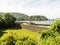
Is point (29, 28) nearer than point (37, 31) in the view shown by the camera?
No

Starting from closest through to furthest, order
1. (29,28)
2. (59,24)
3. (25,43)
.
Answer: (25,43)
(59,24)
(29,28)

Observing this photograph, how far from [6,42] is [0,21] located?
2231 inches

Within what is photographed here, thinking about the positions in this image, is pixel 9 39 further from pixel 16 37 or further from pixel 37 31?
pixel 37 31

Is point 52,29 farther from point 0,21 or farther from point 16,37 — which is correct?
point 0,21

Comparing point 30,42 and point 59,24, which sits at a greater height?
point 59,24

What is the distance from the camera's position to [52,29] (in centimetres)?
1427

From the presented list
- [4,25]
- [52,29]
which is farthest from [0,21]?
[52,29]

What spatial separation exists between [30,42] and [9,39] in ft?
4.82

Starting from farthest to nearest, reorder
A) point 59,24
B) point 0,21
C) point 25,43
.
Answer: point 0,21 → point 59,24 → point 25,43

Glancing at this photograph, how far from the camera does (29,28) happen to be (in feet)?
180

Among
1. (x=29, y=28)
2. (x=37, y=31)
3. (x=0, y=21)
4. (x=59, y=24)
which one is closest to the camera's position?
(x=59, y=24)

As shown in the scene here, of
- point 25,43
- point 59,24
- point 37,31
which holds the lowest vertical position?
point 37,31

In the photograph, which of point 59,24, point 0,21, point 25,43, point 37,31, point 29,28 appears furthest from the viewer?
point 0,21

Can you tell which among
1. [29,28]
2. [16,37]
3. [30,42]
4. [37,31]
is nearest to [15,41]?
[16,37]
